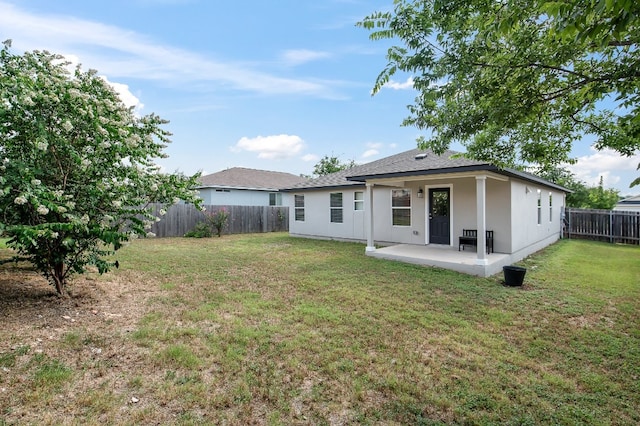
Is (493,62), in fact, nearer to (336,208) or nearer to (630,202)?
(336,208)

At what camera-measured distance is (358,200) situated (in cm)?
1338

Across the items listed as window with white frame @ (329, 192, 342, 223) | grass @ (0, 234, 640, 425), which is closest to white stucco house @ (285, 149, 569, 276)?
window with white frame @ (329, 192, 342, 223)

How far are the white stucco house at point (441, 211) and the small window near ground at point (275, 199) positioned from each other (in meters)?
9.83

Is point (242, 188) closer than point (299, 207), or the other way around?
point (299, 207)

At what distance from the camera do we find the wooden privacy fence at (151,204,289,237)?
16.4 m

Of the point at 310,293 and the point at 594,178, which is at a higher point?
the point at 594,178

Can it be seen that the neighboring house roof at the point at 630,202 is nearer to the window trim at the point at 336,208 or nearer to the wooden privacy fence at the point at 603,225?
the wooden privacy fence at the point at 603,225

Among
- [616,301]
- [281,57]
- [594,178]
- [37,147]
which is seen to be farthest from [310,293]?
[594,178]

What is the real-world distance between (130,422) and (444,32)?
15.2ft

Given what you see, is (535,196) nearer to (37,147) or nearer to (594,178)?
(37,147)

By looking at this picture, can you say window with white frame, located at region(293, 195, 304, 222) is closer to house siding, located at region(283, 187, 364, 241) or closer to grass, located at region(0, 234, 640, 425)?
house siding, located at region(283, 187, 364, 241)

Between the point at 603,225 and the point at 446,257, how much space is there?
38.4 ft

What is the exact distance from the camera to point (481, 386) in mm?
3082

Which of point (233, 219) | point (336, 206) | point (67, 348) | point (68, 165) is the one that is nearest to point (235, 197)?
point (233, 219)
